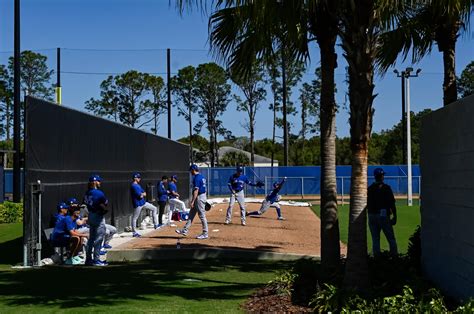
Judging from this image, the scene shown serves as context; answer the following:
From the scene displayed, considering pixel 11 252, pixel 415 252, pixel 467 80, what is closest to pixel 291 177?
pixel 467 80

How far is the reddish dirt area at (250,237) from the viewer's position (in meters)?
15.0

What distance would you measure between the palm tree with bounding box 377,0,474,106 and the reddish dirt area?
4.70m

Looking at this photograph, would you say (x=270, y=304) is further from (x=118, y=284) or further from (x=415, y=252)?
(x=415, y=252)

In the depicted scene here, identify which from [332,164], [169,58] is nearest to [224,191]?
[169,58]

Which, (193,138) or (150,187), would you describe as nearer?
(150,187)

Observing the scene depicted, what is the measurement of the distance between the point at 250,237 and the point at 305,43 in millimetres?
8218

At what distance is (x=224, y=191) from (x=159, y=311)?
144 feet

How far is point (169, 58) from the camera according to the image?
50719 mm

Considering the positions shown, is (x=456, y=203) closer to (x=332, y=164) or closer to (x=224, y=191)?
(x=332, y=164)

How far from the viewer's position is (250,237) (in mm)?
17219

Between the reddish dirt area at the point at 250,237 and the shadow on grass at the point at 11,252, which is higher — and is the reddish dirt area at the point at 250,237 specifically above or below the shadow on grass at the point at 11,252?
above

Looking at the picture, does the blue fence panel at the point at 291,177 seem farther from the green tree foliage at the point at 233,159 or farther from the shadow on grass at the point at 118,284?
Answer: the shadow on grass at the point at 118,284

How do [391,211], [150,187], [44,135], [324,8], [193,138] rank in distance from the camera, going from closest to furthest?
[324,8], [391,211], [44,135], [150,187], [193,138]

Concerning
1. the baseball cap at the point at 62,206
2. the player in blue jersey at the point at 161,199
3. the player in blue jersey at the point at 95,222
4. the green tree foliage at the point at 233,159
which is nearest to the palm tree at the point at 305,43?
the player in blue jersey at the point at 95,222
